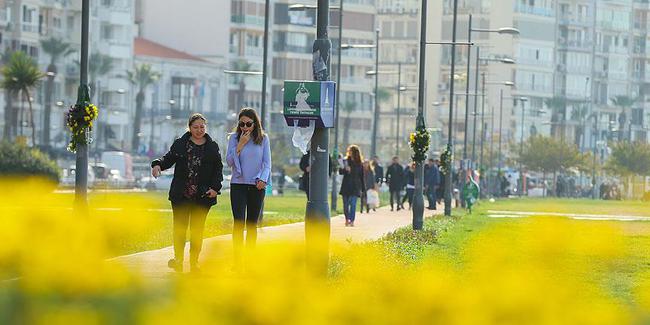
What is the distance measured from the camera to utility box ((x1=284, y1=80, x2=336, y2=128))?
18938mm

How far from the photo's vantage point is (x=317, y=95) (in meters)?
19.0

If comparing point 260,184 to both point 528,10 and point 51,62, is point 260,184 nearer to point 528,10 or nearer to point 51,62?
point 51,62

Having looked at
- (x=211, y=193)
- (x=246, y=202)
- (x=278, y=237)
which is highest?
(x=278, y=237)

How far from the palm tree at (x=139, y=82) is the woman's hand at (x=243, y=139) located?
12778 centimetres

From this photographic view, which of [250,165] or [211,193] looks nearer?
[211,193]

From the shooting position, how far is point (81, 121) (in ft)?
101

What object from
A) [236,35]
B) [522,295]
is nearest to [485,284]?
[522,295]

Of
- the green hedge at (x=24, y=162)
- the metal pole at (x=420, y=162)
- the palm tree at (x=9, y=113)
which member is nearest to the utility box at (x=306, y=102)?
the metal pole at (x=420, y=162)

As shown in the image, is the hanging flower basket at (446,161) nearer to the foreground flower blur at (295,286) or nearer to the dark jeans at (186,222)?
the dark jeans at (186,222)

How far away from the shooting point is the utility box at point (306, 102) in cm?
1894

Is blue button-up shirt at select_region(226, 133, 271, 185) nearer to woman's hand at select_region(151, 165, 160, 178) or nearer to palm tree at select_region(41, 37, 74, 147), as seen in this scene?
woman's hand at select_region(151, 165, 160, 178)

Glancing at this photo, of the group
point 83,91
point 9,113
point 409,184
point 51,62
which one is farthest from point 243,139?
point 51,62

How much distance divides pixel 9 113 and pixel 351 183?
84.8m

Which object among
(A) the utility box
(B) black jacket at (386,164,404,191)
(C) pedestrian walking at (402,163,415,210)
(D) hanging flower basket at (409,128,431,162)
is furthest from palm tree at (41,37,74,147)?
(A) the utility box
